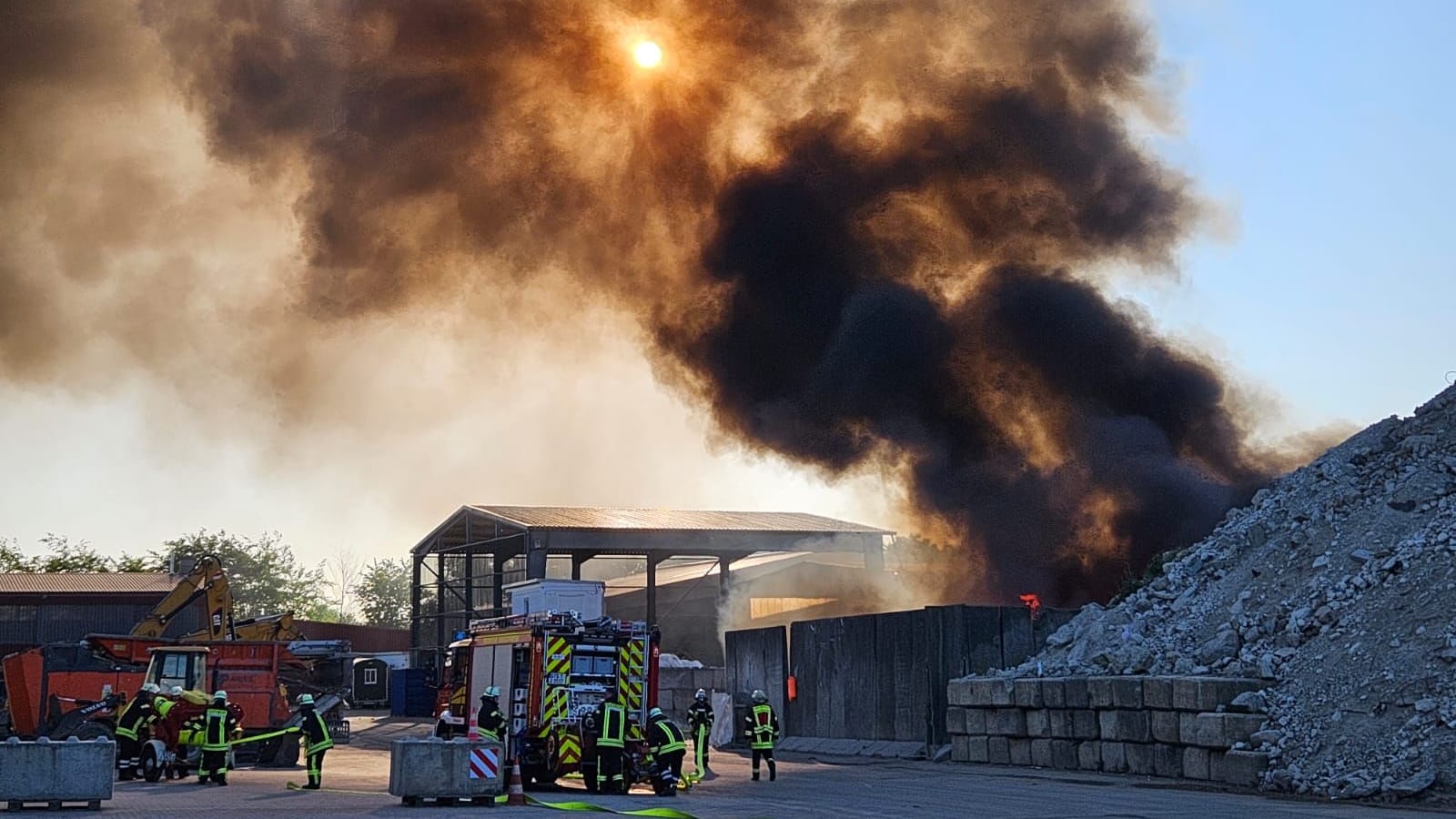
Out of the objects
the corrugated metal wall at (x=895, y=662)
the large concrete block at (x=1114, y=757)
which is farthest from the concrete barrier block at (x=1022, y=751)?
the corrugated metal wall at (x=895, y=662)

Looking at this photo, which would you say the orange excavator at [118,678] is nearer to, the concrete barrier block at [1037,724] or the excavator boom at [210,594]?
the excavator boom at [210,594]

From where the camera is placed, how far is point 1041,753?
26.4m

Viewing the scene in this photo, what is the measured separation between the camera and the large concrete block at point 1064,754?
25.6 m

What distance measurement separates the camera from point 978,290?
38219 millimetres

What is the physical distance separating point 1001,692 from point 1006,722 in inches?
21.8

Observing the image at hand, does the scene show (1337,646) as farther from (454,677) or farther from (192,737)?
(192,737)

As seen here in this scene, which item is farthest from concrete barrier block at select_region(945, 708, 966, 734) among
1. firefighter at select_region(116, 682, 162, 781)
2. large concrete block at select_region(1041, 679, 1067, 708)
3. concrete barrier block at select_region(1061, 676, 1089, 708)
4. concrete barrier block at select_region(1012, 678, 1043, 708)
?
firefighter at select_region(116, 682, 162, 781)

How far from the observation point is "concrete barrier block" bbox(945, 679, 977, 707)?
28219 millimetres

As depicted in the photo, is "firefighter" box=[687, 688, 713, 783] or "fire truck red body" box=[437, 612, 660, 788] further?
"firefighter" box=[687, 688, 713, 783]

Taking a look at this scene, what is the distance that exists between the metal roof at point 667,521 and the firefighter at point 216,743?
93.8ft

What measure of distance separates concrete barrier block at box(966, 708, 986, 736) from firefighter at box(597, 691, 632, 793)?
9094 millimetres

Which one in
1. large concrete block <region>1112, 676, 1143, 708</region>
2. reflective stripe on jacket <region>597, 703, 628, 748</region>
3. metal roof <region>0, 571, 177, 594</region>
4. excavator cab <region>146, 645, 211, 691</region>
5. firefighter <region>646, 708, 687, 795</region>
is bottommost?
firefighter <region>646, 708, 687, 795</region>

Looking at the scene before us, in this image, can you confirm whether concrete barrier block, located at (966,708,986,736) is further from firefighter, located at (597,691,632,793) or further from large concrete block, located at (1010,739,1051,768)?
firefighter, located at (597,691,632,793)

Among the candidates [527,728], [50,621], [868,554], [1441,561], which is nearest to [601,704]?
[527,728]
